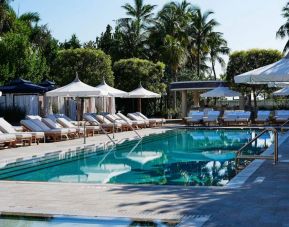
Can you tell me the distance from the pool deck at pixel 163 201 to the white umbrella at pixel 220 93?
23.6m

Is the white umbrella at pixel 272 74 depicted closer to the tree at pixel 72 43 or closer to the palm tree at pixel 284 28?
the palm tree at pixel 284 28

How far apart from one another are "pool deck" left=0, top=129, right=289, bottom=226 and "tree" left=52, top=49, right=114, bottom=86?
84.9 ft

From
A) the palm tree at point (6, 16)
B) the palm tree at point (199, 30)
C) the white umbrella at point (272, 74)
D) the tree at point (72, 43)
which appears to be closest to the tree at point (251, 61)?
the palm tree at point (199, 30)

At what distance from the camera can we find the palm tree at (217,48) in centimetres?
4966

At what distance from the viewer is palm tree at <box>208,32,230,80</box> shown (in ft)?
163

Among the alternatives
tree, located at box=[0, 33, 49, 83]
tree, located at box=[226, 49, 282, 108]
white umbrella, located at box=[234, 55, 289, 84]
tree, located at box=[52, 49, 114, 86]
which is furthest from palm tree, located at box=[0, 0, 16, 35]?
white umbrella, located at box=[234, 55, 289, 84]

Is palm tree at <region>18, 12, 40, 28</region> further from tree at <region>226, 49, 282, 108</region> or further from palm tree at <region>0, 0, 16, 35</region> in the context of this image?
tree at <region>226, 49, 282, 108</region>

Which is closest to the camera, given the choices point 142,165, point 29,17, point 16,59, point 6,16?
point 142,165

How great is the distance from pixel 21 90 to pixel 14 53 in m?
13.0

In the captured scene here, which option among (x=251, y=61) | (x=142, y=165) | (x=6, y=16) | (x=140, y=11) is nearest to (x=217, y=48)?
(x=140, y=11)

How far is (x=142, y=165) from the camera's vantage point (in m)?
14.0

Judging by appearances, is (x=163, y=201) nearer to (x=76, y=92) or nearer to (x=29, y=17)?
(x=76, y=92)

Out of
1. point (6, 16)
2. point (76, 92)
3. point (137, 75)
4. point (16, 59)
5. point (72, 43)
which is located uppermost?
point (6, 16)

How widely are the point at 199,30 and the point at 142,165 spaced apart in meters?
36.5
